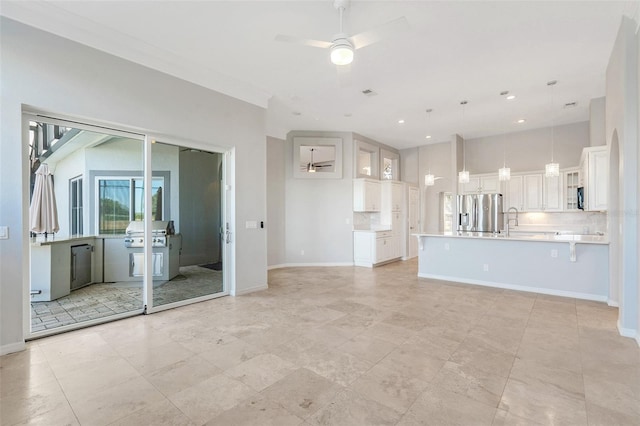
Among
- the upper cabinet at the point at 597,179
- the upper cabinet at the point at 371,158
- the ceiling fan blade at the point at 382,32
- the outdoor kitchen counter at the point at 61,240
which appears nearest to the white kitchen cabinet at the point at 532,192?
the upper cabinet at the point at 597,179

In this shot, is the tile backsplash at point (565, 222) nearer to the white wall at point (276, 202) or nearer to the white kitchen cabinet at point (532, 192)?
the white kitchen cabinet at point (532, 192)

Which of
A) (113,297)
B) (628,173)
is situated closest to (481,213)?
(628,173)

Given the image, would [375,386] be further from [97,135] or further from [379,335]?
[97,135]

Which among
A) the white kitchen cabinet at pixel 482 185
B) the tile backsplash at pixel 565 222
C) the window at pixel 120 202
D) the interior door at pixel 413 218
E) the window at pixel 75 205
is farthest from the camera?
the interior door at pixel 413 218

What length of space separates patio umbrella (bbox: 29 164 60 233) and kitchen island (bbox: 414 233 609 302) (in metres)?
5.91

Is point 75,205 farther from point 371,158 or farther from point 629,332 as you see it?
point 371,158

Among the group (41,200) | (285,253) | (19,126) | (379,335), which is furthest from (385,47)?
(285,253)

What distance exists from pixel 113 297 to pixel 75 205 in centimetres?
139

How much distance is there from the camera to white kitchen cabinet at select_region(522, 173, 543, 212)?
22.7ft

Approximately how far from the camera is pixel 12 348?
9.34 ft

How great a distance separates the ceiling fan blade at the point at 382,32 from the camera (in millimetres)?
2379

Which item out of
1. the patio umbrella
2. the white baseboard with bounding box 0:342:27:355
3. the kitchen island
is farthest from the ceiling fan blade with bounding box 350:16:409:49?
the white baseboard with bounding box 0:342:27:355

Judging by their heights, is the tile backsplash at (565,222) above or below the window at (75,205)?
below

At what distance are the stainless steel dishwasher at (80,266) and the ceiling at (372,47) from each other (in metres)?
2.71
